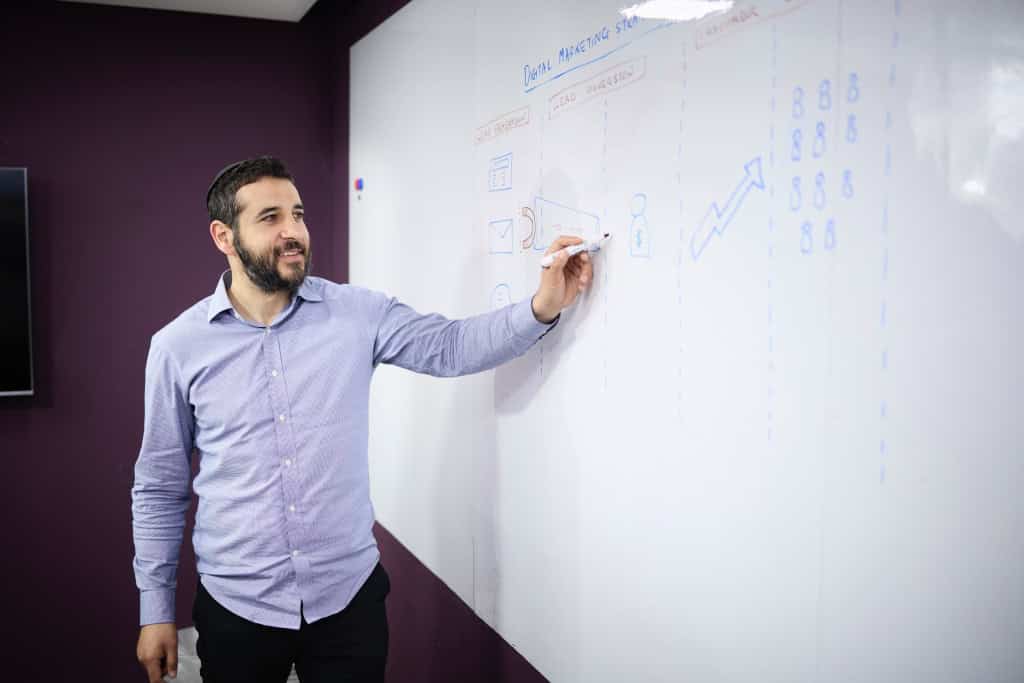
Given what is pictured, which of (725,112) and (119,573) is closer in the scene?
(725,112)

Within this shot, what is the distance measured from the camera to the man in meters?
1.58

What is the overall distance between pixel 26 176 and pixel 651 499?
98.1 inches

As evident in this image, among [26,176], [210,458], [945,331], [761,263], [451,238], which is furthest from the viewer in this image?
[26,176]

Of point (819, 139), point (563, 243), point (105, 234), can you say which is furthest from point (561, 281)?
point (105, 234)

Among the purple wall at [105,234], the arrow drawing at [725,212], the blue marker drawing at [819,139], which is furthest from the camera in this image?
the purple wall at [105,234]

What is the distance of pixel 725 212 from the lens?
1094 millimetres

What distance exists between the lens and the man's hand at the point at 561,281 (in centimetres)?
138

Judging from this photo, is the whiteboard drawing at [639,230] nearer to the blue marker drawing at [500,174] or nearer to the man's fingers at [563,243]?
the man's fingers at [563,243]

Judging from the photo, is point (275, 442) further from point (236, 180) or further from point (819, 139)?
point (819, 139)

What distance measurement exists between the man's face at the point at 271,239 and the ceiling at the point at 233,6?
140 cm

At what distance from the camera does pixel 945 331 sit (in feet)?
2.69

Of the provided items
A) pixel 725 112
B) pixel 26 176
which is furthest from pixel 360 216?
pixel 725 112

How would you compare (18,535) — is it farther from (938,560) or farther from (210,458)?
(938,560)

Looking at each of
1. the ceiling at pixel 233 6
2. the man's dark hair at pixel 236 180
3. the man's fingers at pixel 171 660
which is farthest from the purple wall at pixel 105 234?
the man's dark hair at pixel 236 180
